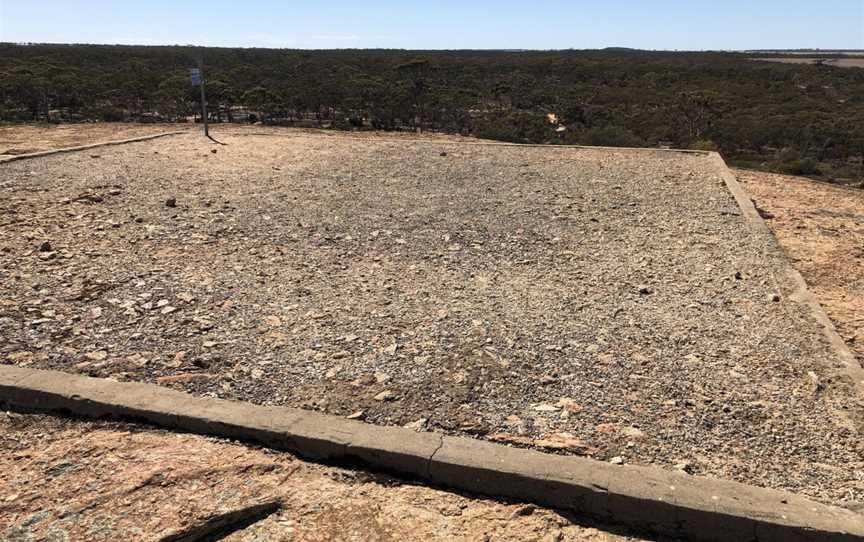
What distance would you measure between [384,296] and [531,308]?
1.10m

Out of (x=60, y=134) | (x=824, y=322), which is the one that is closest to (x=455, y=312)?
(x=824, y=322)

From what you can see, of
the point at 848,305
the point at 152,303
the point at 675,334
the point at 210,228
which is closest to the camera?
the point at 675,334

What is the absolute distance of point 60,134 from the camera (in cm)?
1373

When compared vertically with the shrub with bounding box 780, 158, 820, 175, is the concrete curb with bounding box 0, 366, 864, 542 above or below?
below

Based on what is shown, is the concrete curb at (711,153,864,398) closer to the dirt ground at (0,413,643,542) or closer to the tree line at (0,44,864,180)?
the dirt ground at (0,413,643,542)

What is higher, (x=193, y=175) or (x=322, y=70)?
(x=322, y=70)

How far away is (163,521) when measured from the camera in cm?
249

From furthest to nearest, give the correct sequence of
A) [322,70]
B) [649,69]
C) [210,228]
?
[649,69], [322,70], [210,228]

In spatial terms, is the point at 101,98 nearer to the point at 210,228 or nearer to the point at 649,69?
the point at 210,228

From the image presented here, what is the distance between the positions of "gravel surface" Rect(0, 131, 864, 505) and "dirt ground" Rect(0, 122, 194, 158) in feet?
11.6

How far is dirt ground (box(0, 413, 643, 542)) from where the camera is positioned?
247cm

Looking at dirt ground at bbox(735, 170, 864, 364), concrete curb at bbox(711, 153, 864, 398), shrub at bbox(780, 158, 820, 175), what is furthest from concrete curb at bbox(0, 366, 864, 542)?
shrub at bbox(780, 158, 820, 175)

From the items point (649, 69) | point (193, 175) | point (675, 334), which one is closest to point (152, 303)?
point (675, 334)

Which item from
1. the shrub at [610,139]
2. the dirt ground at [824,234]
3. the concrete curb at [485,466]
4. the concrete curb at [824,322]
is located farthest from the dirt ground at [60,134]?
the dirt ground at [824,234]
